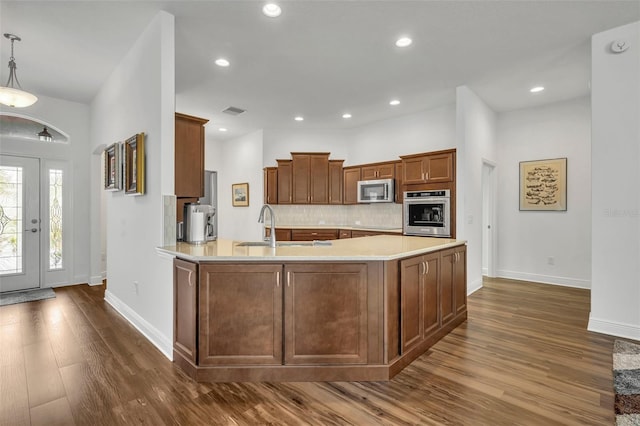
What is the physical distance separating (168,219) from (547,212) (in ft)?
18.5

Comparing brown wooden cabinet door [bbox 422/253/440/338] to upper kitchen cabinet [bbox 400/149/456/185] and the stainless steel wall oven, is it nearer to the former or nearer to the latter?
the stainless steel wall oven

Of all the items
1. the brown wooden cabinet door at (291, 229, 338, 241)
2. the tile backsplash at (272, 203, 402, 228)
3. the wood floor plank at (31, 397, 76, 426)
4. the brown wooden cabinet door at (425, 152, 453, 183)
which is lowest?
the wood floor plank at (31, 397, 76, 426)

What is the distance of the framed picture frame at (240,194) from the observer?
7129 millimetres

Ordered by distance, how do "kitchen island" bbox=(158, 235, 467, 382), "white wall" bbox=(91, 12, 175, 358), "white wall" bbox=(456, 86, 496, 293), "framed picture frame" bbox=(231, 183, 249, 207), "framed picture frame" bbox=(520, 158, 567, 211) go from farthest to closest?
"framed picture frame" bbox=(231, 183, 249, 207) < "framed picture frame" bbox=(520, 158, 567, 211) < "white wall" bbox=(456, 86, 496, 293) < "white wall" bbox=(91, 12, 175, 358) < "kitchen island" bbox=(158, 235, 467, 382)

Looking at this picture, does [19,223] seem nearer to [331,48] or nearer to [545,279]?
[331,48]

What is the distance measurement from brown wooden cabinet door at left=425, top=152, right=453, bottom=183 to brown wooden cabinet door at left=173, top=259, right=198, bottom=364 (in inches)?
147

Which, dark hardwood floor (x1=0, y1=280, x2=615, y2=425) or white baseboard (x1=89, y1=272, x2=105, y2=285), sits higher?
white baseboard (x1=89, y1=272, x2=105, y2=285)

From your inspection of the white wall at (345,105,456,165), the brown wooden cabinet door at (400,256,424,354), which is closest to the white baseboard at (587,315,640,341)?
the brown wooden cabinet door at (400,256,424,354)

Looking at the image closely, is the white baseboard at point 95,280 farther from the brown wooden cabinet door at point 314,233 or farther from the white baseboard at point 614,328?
the white baseboard at point 614,328

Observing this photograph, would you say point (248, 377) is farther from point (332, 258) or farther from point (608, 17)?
point (608, 17)

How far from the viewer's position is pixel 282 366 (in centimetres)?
234

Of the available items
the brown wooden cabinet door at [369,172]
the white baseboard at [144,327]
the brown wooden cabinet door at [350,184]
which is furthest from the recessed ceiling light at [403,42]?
the white baseboard at [144,327]

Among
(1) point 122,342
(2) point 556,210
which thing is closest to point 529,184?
(2) point 556,210

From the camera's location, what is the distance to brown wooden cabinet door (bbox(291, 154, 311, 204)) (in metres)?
6.54
